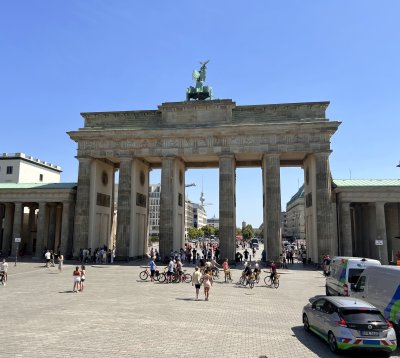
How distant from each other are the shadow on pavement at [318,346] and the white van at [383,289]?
5.56 ft

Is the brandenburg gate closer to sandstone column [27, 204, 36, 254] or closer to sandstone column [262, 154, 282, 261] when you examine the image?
sandstone column [262, 154, 282, 261]

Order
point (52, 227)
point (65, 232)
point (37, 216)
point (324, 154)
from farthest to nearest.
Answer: point (37, 216) → point (52, 227) → point (65, 232) → point (324, 154)

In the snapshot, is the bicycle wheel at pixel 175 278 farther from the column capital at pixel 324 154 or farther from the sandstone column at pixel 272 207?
the column capital at pixel 324 154

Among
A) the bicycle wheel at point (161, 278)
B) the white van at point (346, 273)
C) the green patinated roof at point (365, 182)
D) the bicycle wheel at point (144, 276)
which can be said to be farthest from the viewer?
the green patinated roof at point (365, 182)

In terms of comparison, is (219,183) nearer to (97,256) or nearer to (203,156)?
(203,156)

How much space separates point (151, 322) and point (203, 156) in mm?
32221

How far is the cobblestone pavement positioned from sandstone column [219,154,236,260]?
15731 millimetres

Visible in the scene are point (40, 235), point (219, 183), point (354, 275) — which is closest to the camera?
point (354, 275)

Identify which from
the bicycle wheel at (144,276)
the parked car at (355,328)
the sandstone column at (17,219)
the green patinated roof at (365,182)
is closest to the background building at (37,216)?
the sandstone column at (17,219)

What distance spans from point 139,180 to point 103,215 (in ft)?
24.0

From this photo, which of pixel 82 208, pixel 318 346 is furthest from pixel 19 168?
pixel 318 346

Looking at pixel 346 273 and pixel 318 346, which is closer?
pixel 318 346

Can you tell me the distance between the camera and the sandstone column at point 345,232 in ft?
133

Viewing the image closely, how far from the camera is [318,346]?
12.0 m
